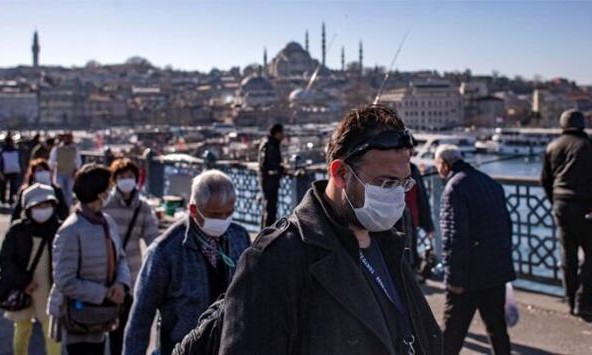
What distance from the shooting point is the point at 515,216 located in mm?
6988

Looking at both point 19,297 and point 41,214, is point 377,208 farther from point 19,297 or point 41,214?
point 19,297

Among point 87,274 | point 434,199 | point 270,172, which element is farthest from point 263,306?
point 270,172

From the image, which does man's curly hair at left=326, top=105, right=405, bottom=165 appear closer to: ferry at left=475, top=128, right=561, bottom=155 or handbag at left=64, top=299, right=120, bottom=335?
handbag at left=64, top=299, right=120, bottom=335

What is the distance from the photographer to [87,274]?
3717mm

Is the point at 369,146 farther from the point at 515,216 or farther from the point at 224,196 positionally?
the point at 515,216

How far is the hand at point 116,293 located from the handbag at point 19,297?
714 mm

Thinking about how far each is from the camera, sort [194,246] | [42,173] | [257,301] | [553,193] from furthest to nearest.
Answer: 1. [42,173]
2. [553,193]
3. [194,246]
4. [257,301]

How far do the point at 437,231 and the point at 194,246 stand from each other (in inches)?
167

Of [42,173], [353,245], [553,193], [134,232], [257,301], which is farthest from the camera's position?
[42,173]

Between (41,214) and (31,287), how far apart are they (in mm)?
398

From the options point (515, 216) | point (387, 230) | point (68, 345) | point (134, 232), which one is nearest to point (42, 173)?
point (134, 232)

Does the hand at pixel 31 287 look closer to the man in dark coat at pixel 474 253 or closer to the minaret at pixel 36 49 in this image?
the man in dark coat at pixel 474 253

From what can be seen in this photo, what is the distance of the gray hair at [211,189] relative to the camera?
2908 millimetres

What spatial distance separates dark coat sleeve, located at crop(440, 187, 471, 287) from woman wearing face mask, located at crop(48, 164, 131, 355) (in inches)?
62.0
